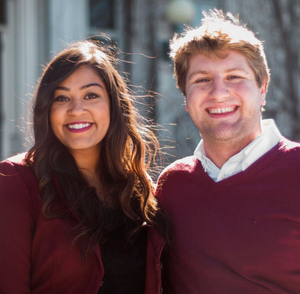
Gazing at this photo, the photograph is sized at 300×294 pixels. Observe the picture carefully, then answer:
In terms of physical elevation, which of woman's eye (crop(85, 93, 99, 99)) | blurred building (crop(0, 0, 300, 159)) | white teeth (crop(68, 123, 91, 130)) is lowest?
white teeth (crop(68, 123, 91, 130))

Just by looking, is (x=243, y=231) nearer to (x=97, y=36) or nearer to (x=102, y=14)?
(x=97, y=36)

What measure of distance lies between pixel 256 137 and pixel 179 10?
3.65m

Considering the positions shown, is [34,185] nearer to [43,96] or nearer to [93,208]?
[93,208]

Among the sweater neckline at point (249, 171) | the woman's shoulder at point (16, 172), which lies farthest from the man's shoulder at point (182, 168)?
the woman's shoulder at point (16, 172)

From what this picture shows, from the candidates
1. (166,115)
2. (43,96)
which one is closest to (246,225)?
(43,96)

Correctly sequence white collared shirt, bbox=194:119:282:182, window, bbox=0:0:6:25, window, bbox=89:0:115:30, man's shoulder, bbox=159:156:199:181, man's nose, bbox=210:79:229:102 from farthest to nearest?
window, bbox=89:0:115:30 < window, bbox=0:0:6:25 < man's shoulder, bbox=159:156:199:181 < man's nose, bbox=210:79:229:102 < white collared shirt, bbox=194:119:282:182

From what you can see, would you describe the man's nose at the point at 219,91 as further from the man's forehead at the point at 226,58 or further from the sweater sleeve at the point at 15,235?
the sweater sleeve at the point at 15,235

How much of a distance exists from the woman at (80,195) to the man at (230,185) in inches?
7.0

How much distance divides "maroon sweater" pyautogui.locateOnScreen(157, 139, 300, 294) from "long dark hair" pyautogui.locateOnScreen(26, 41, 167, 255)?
0.19 metres

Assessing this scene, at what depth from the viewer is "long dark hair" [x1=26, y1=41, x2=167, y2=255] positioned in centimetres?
209

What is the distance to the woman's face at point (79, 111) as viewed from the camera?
2227 mm

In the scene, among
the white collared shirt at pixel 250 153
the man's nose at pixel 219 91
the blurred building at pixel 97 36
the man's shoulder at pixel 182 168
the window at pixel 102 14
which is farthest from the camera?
the window at pixel 102 14

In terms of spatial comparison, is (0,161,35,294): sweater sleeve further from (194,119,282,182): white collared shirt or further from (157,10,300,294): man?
(194,119,282,182): white collared shirt

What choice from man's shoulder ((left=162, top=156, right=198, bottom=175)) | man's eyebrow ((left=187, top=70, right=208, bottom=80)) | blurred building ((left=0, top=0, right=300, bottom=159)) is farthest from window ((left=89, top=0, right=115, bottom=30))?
man's shoulder ((left=162, top=156, right=198, bottom=175))
